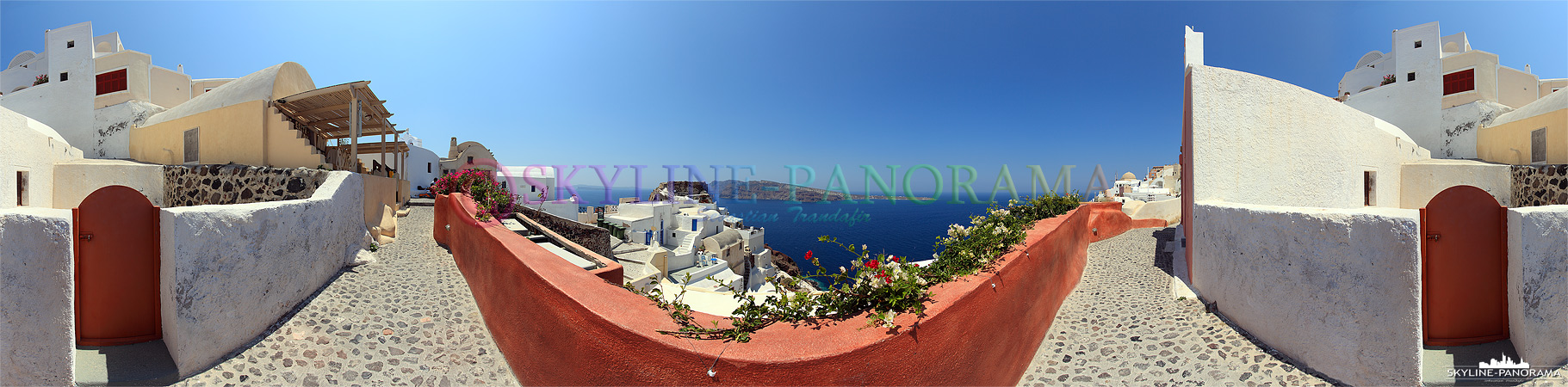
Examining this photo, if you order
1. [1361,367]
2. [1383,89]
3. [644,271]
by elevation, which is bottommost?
[644,271]

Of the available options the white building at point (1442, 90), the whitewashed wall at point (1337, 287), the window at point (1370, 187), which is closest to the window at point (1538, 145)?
the white building at point (1442, 90)

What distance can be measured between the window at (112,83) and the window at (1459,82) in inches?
1559

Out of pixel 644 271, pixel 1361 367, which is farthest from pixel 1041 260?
pixel 644 271

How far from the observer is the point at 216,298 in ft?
11.2

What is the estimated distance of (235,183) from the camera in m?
8.02

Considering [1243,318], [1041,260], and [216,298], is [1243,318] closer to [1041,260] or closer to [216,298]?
[1041,260]

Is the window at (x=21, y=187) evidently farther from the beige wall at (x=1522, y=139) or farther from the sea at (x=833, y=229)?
the beige wall at (x=1522, y=139)

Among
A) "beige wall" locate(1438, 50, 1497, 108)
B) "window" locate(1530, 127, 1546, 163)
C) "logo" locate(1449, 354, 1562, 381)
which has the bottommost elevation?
"logo" locate(1449, 354, 1562, 381)

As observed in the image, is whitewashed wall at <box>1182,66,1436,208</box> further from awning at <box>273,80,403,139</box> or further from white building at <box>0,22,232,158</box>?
white building at <box>0,22,232,158</box>

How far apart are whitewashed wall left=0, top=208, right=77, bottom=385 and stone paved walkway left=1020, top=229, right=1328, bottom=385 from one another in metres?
6.83

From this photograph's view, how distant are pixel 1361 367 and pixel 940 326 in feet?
10.5

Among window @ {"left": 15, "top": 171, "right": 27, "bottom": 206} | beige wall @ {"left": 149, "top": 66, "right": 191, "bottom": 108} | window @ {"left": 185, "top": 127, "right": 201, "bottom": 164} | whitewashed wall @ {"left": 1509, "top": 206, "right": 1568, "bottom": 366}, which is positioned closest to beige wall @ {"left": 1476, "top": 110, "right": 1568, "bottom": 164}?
whitewashed wall @ {"left": 1509, "top": 206, "right": 1568, "bottom": 366}

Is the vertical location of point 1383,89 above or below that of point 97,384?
above

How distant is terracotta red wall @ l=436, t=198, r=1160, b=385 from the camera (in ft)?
8.06
